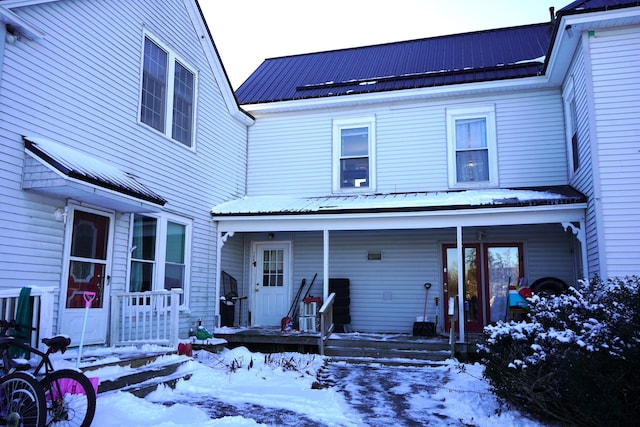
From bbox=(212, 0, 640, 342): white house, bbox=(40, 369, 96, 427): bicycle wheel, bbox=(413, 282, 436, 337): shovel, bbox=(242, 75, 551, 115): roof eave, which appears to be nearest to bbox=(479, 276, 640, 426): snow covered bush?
bbox=(212, 0, 640, 342): white house

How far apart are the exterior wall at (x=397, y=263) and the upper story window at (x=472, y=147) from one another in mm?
1120

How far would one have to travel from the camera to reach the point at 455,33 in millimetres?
14117

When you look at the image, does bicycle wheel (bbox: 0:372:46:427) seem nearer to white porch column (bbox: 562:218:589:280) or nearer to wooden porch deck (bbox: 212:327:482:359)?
wooden porch deck (bbox: 212:327:482:359)

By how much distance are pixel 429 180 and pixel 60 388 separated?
340 inches

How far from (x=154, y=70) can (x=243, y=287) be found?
5402 mm

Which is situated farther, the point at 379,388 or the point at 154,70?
the point at 154,70

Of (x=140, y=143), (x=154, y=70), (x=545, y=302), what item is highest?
(x=154, y=70)

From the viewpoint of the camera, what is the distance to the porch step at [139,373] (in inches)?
221

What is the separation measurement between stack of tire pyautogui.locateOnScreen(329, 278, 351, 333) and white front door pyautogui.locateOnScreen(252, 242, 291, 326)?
1185 millimetres

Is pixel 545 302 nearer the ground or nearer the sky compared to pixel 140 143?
nearer the ground

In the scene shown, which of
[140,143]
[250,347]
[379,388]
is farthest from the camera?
[250,347]

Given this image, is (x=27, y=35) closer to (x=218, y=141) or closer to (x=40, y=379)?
(x=40, y=379)

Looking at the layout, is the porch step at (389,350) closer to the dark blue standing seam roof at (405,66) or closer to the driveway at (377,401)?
the driveway at (377,401)

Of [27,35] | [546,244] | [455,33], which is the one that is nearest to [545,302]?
[546,244]
